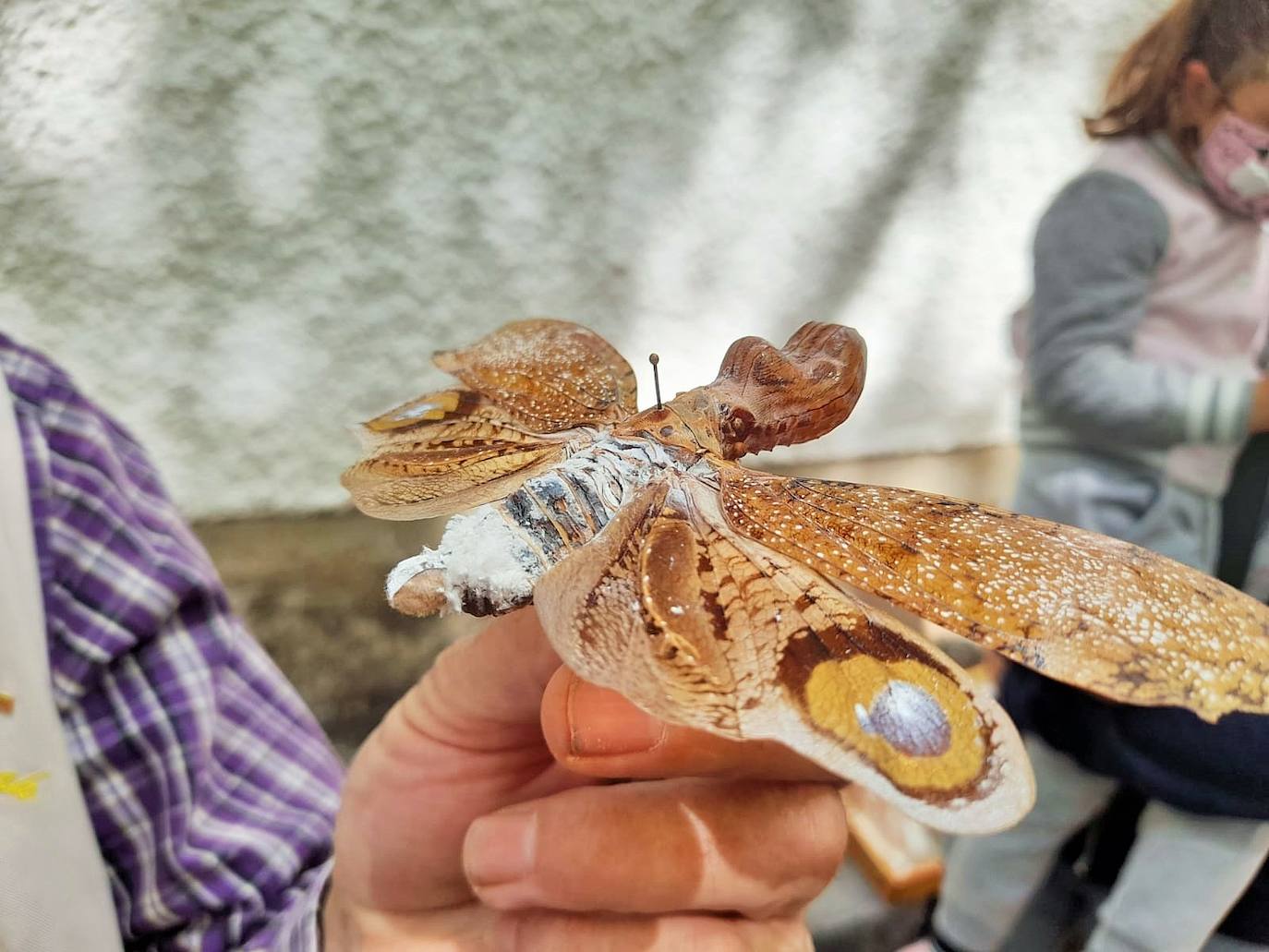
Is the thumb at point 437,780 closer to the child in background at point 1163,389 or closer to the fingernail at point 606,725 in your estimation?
the fingernail at point 606,725

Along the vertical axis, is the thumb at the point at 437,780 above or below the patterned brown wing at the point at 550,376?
below

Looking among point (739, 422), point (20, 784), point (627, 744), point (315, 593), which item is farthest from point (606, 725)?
point (315, 593)

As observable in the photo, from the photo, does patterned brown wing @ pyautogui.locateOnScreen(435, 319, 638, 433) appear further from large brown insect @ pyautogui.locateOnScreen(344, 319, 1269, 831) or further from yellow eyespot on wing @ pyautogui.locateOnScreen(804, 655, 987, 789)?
yellow eyespot on wing @ pyautogui.locateOnScreen(804, 655, 987, 789)

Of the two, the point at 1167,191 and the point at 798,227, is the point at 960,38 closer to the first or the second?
the point at 798,227

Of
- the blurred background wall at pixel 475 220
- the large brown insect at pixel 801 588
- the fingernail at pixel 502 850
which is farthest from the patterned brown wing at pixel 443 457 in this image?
the blurred background wall at pixel 475 220

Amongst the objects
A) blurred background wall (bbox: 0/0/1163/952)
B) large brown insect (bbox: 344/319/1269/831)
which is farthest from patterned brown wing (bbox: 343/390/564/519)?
blurred background wall (bbox: 0/0/1163/952)

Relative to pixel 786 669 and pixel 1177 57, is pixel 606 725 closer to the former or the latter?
pixel 786 669
